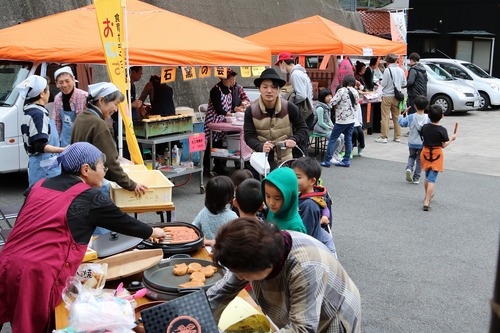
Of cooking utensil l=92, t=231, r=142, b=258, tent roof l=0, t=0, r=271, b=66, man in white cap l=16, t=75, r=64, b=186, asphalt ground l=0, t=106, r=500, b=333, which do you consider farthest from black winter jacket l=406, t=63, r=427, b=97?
cooking utensil l=92, t=231, r=142, b=258

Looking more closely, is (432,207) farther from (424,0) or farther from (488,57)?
(424,0)

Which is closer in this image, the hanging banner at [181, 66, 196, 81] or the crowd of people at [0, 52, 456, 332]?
the crowd of people at [0, 52, 456, 332]

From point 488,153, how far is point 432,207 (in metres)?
5.15

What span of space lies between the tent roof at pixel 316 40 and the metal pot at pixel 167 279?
32.4ft

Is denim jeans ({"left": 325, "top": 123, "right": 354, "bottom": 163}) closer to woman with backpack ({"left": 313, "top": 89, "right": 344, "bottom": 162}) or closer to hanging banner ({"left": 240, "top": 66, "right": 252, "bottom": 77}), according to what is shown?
woman with backpack ({"left": 313, "top": 89, "right": 344, "bottom": 162})

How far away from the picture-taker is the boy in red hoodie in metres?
4.01

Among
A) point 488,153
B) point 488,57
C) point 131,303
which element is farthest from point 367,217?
point 488,57

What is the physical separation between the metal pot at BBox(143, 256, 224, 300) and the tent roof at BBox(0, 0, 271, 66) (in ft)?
15.6

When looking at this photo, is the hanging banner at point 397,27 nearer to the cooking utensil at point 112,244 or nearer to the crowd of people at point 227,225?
the crowd of people at point 227,225

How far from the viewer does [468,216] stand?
807 cm

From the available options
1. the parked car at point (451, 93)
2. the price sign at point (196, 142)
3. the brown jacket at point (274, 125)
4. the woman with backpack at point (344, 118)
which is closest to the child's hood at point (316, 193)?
the brown jacket at point (274, 125)

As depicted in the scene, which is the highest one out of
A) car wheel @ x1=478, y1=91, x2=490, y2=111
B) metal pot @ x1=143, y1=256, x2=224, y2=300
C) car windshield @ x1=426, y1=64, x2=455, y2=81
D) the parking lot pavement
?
car windshield @ x1=426, y1=64, x2=455, y2=81

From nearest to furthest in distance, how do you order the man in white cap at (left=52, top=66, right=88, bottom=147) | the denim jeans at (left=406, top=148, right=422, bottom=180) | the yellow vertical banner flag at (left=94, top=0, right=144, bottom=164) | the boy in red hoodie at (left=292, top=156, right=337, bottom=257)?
the boy in red hoodie at (left=292, top=156, right=337, bottom=257)
the yellow vertical banner flag at (left=94, top=0, right=144, bottom=164)
the man in white cap at (left=52, top=66, right=88, bottom=147)
the denim jeans at (left=406, top=148, right=422, bottom=180)

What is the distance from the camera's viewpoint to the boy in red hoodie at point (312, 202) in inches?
158
